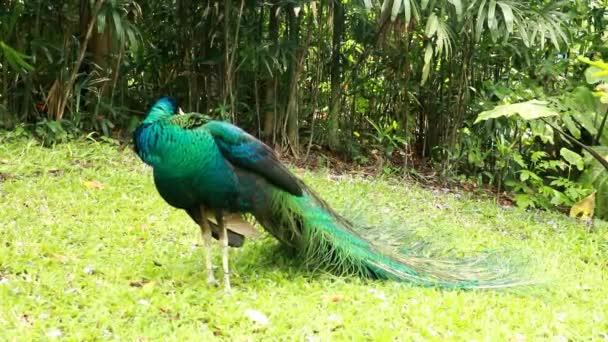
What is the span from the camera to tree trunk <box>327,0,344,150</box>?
8.46 m

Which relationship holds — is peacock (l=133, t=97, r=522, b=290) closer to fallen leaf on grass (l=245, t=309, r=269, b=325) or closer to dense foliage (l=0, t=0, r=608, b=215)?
fallen leaf on grass (l=245, t=309, r=269, b=325)

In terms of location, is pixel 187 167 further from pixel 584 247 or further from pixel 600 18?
pixel 600 18

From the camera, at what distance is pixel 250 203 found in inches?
148

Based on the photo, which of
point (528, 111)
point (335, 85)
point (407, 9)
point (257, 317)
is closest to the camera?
point (257, 317)

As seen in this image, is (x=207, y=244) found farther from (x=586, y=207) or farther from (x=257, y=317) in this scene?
(x=586, y=207)

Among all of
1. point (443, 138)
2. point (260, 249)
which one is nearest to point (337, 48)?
point (443, 138)

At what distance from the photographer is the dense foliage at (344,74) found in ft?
23.6

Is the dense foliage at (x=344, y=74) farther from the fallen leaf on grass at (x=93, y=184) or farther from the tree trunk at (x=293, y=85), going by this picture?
the fallen leaf on grass at (x=93, y=184)

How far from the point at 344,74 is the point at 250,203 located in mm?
5249

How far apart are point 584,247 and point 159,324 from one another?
140 inches

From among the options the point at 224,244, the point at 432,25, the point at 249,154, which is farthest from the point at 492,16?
the point at 224,244

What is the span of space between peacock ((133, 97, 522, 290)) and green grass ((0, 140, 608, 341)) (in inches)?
4.7

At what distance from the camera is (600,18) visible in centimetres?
846

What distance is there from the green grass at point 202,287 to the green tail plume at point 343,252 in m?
0.08
